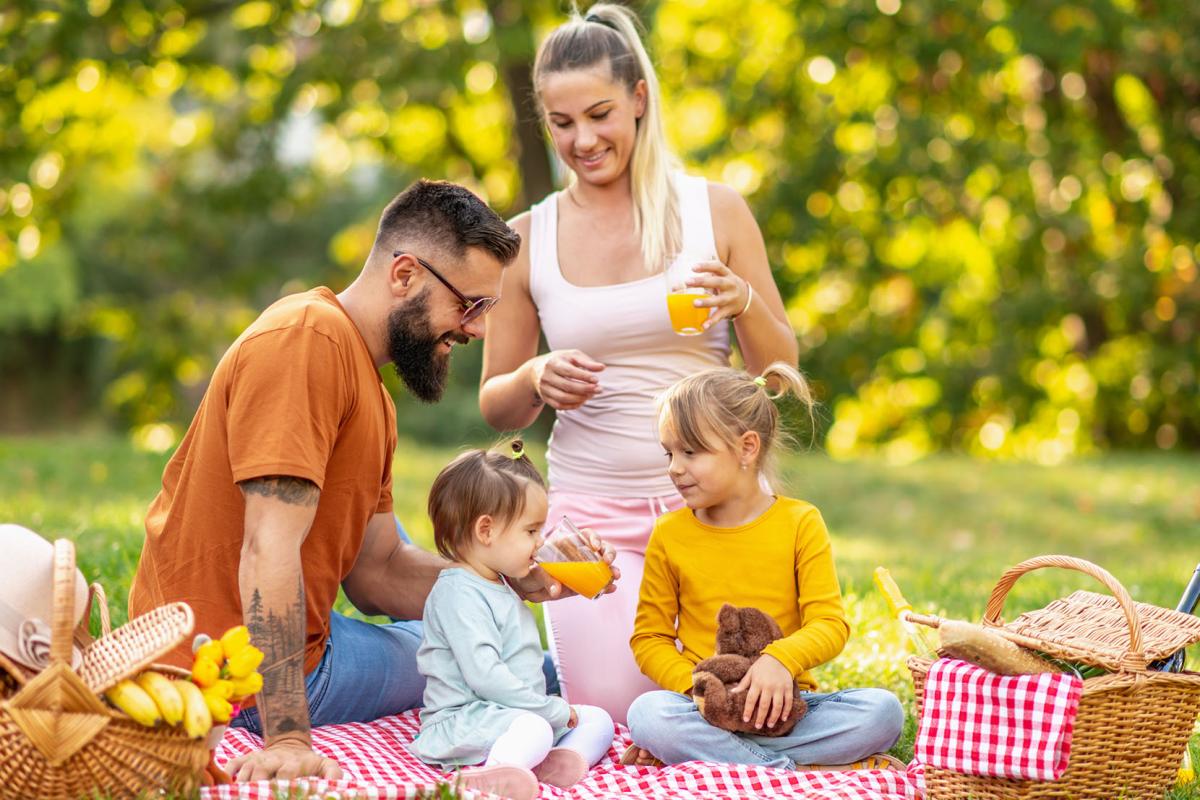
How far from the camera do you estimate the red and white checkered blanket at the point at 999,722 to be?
10.3 feet

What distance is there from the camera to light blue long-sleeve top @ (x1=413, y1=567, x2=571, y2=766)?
3529 millimetres

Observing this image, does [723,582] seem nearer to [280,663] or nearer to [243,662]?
[280,663]

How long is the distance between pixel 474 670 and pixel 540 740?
0.26m

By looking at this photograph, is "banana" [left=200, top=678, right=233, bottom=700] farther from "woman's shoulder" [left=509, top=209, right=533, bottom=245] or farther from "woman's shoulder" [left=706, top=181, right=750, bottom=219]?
"woman's shoulder" [left=706, top=181, right=750, bottom=219]

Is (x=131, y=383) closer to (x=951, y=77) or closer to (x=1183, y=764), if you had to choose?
(x=951, y=77)

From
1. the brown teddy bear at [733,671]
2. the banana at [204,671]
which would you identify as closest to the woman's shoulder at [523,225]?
the brown teddy bear at [733,671]

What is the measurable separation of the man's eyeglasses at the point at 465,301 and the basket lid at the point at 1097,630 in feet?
5.28

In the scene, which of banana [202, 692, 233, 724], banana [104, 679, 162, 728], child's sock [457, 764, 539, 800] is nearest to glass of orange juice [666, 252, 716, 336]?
child's sock [457, 764, 539, 800]

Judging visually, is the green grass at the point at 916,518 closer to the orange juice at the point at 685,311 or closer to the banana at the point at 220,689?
the orange juice at the point at 685,311

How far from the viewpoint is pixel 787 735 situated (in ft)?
12.1

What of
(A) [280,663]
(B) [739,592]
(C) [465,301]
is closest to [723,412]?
(B) [739,592]

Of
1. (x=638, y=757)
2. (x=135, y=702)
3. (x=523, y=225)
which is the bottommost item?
(x=638, y=757)

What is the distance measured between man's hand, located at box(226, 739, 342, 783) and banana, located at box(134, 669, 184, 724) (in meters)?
0.29

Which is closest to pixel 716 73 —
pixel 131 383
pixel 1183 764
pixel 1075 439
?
pixel 1075 439
